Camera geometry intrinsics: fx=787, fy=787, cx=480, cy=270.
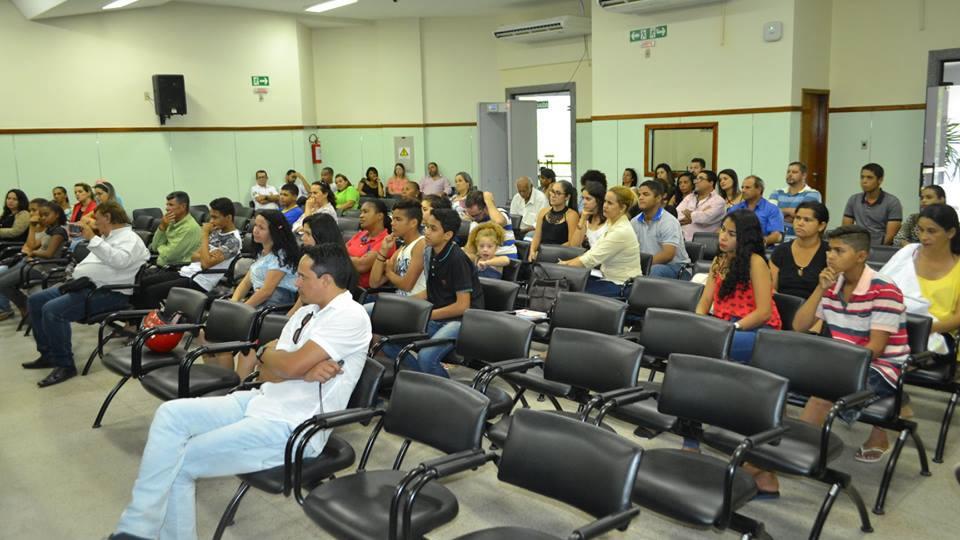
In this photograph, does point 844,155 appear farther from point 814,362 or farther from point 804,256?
point 814,362

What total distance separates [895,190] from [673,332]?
24.3ft

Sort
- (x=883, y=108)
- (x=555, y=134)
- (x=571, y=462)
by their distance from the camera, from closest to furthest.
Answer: (x=571, y=462) → (x=883, y=108) → (x=555, y=134)

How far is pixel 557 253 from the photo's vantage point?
20.2 ft

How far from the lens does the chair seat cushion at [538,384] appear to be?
3.82 meters

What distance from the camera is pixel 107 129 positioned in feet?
Answer: 39.7

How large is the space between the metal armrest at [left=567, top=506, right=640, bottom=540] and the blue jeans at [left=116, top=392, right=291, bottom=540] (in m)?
1.37

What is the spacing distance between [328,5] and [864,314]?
1031cm

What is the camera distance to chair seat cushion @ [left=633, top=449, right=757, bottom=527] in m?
2.68

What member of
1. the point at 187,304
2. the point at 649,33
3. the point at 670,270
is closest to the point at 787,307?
the point at 670,270

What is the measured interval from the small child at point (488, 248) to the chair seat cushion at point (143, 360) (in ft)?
7.08

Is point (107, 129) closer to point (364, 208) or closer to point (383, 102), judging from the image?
point (383, 102)

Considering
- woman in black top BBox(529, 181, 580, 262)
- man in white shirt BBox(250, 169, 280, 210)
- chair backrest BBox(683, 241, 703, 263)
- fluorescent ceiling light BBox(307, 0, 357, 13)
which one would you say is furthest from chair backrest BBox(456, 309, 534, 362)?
man in white shirt BBox(250, 169, 280, 210)

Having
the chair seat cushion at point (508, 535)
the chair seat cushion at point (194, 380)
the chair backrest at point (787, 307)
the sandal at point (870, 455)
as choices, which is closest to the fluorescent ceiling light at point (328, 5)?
the chair seat cushion at point (194, 380)

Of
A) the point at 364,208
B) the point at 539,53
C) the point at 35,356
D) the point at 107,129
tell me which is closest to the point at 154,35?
the point at 107,129
